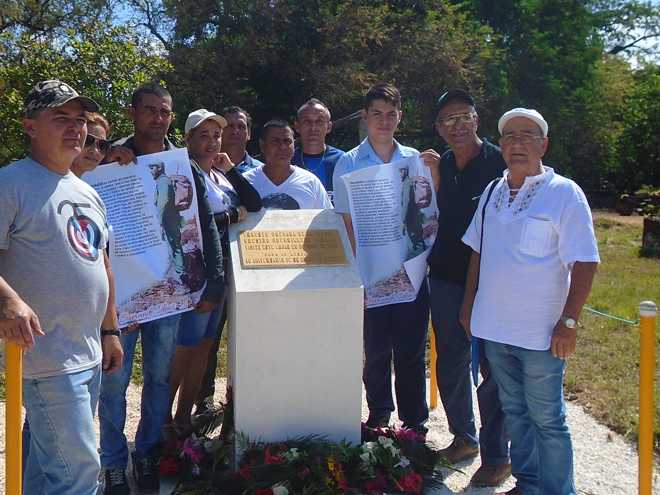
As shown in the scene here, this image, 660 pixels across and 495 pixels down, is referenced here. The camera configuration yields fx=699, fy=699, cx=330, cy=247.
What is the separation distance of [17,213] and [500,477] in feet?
10.0

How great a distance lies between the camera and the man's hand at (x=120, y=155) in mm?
3736

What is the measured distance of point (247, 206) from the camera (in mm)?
4188

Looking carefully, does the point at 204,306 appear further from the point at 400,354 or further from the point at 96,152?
the point at 400,354

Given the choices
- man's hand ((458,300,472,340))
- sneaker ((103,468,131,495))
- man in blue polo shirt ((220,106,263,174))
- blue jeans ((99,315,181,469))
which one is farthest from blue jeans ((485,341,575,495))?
man in blue polo shirt ((220,106,263,174))

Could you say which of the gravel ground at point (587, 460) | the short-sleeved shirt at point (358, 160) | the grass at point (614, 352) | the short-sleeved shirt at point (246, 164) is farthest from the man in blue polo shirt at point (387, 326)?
the grass at point (614, 352)

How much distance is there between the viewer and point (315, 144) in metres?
5.21

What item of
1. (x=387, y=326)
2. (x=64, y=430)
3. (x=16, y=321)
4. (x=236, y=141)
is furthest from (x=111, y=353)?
(x=236, y=141)

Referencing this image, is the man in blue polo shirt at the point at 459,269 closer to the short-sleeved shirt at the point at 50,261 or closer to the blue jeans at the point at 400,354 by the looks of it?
the blue jeans at the point at 400,354

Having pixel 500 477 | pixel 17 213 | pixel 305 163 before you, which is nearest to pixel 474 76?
pixel 305 163

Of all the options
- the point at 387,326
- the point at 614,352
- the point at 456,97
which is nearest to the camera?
the point at 456,97

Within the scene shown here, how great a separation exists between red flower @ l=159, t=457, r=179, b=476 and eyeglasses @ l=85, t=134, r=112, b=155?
68.6 inches

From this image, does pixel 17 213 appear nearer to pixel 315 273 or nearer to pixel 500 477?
pixel 315 273

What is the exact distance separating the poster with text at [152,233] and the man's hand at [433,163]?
1.45 metres

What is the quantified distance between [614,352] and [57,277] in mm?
5796
